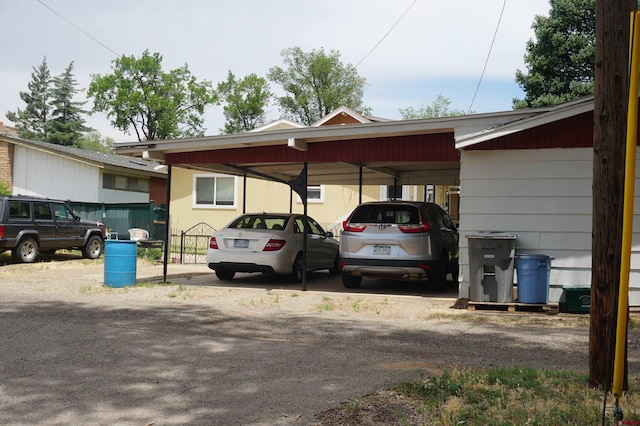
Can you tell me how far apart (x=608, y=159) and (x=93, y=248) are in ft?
58.8

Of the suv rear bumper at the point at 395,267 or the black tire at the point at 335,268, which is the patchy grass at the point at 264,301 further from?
the black tire at the point at 335,268

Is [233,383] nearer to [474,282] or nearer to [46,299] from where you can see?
[474,282]

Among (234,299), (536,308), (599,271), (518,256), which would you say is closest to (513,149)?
(518,256)

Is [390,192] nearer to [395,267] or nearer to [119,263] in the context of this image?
[395,267]

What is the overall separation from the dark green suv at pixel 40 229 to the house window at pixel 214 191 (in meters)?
6.52

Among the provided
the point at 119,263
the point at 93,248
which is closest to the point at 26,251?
the point at 93,248

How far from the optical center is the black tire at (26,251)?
17.8 meters

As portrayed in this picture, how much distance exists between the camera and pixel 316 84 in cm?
6588

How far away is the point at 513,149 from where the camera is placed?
1133cm

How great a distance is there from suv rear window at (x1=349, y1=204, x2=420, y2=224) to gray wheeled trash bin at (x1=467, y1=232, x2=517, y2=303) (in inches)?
77.3

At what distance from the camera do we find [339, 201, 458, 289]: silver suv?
1231 centimetres

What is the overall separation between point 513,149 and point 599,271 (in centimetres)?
612

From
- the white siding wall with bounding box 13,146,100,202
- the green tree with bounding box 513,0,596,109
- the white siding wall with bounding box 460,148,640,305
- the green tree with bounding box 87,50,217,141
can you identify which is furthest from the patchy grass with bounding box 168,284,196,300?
the green tree with bounding box 87,50,217,141

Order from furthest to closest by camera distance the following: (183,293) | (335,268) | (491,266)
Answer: (335,268) → (183,293) → (491,266)
